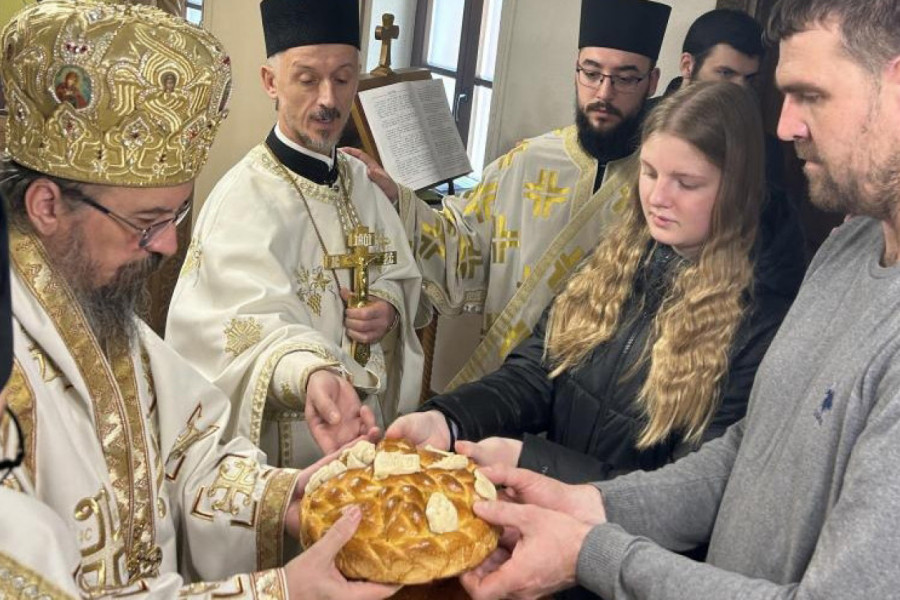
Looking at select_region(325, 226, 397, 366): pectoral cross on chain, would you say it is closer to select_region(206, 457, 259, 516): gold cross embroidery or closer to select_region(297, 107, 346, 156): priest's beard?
select_region(297, 107, 346, 156): priest's beard

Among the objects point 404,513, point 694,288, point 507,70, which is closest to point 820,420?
point 404,513

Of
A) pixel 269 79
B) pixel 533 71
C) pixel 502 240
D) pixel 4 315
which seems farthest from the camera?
pixel 533 71

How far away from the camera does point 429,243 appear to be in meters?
3.99

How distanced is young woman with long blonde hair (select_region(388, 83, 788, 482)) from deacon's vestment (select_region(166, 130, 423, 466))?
1.67 feet

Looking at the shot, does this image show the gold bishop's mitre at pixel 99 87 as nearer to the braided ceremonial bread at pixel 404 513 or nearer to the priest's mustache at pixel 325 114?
the braided ceremonial bread at pixel 404 513

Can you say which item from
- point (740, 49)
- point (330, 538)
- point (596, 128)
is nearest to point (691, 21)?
point (740, 49)

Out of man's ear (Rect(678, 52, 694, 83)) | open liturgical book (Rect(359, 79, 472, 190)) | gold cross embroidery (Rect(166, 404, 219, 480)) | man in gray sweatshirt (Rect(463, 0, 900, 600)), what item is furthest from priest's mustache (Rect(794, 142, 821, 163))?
open liturgical book (Rect(359, 79, 472, 190))

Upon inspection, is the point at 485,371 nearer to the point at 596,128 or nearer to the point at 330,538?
the point at 596,128

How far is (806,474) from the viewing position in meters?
1.88

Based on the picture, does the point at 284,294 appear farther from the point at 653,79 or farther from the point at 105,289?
the point at 653,79

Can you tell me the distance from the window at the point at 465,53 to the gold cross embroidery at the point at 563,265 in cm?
166

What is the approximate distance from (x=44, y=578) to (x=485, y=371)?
2.66m

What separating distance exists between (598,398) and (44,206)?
58.3 inches

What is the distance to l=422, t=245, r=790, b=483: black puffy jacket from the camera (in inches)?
107
